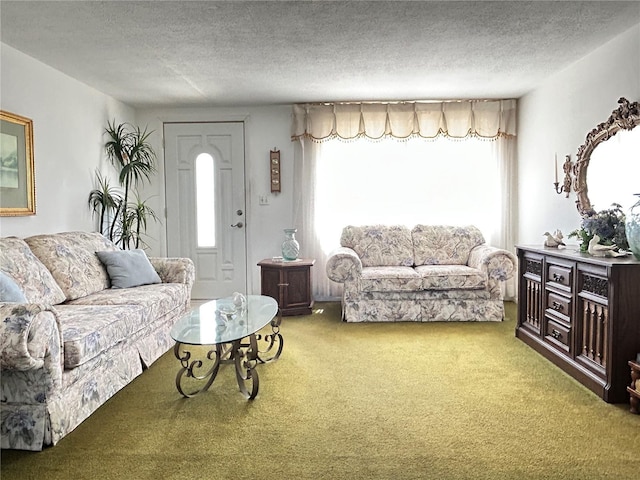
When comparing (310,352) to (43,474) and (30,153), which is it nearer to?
(43,474)

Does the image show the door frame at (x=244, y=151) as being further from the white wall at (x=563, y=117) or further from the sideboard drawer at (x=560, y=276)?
the sideboard drawer at (x=560, y=276)

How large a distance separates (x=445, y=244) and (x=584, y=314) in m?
2.12

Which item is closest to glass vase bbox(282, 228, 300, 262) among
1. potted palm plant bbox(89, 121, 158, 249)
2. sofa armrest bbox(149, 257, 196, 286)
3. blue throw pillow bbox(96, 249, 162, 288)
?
sofa armrest bbox(149, 257, 196, 286)

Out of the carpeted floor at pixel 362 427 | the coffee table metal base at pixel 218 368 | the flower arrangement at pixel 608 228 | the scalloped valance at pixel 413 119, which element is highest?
the scalloped valance at pixel 413 119

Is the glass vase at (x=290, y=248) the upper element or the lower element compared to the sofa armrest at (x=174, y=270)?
upper

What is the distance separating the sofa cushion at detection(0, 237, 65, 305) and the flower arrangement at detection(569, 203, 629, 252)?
3391 mm

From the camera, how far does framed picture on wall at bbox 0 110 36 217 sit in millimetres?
3365

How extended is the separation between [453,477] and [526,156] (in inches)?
157

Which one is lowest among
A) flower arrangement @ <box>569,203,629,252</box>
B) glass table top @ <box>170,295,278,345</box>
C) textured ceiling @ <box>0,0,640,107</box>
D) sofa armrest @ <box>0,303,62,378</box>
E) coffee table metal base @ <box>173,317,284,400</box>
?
coffee table metal base @ <box>173,317,284,400</box>

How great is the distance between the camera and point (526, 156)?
16.7 ft

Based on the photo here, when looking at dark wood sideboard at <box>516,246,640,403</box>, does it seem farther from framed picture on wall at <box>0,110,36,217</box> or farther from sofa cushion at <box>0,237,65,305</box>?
framed picture on wall at <box>0,110,36,217</box>

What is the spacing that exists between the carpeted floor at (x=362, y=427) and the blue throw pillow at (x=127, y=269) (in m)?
0.79

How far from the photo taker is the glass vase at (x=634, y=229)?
267 centimetres

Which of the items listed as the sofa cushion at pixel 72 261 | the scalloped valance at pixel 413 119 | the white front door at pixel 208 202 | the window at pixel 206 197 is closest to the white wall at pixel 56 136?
the sofa cushion at pixel 72 261
